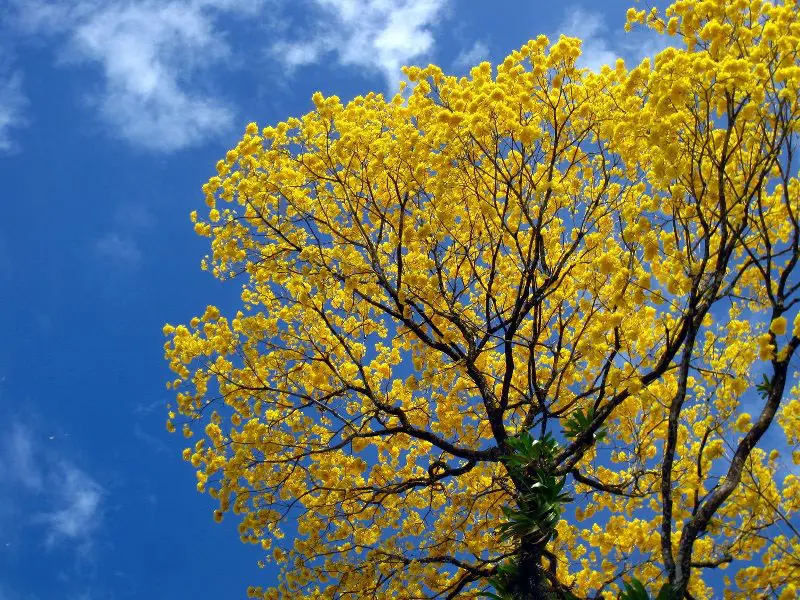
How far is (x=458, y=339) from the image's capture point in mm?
9992

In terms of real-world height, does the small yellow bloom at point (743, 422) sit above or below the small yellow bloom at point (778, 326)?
below

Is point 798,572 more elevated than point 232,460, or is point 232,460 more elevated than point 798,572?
point 232,460

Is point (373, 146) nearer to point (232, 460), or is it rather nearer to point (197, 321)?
point (197, 321)

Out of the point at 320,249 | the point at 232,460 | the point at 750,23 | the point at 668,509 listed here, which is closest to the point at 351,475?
the point at 232,460

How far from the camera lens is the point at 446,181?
8.48m

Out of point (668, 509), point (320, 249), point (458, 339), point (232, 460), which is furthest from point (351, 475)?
point (668, 509)

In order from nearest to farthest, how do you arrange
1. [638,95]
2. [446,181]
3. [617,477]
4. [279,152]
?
[638,95] < [446,181] < [279,152] < [617,477]

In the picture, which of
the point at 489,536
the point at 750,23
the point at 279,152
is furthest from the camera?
the point at 489,536

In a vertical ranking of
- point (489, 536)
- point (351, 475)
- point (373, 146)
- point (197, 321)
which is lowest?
point (489, 536)

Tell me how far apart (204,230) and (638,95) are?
18.0 feet

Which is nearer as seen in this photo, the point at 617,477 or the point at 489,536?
the point at 489,536

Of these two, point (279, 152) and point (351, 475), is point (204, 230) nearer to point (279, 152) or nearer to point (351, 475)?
→ point (279, 152)

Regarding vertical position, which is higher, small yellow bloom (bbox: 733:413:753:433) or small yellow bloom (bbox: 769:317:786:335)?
small yellow bloom (bbox: 769:317:786:335)

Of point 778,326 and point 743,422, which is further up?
point 778,326
